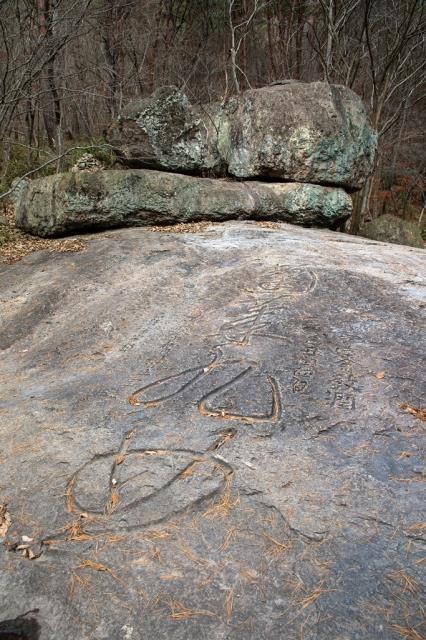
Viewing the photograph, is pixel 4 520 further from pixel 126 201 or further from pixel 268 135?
pixel 268 135

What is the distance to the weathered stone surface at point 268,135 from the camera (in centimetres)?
789

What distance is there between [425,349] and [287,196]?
4902mm

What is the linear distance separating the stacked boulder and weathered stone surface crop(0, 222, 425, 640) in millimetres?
2750

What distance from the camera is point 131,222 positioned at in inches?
281

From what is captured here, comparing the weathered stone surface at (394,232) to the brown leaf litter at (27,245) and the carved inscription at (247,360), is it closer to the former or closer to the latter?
the carved inscription at (247,360)

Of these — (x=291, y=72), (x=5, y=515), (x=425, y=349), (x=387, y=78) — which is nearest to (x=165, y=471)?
(x=5, y=515)

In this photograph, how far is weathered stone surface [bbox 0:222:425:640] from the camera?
1767 mm

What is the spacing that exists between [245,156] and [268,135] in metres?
0.51

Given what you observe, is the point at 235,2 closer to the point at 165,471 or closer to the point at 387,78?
the point at 387,78

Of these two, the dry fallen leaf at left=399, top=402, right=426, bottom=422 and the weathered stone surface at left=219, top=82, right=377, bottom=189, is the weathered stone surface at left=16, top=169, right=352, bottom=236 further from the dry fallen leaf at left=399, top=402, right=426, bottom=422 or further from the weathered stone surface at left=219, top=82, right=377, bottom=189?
the dry fallen leaf at left=399, top=402, right=426, bottom=422

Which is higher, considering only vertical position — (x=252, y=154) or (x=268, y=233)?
(x=252, y=154)

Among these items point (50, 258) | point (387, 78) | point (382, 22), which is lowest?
point (50, 258)

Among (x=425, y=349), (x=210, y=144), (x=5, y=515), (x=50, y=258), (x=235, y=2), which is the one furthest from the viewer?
(x=235, y=2)

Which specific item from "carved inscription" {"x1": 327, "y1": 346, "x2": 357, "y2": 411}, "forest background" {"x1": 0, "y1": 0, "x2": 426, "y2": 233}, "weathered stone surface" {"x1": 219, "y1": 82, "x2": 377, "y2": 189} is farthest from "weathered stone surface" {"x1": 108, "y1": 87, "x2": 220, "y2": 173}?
"carved inscription" {"x1": 327, "y1": 346, "x2": 357, "y2": 411}
